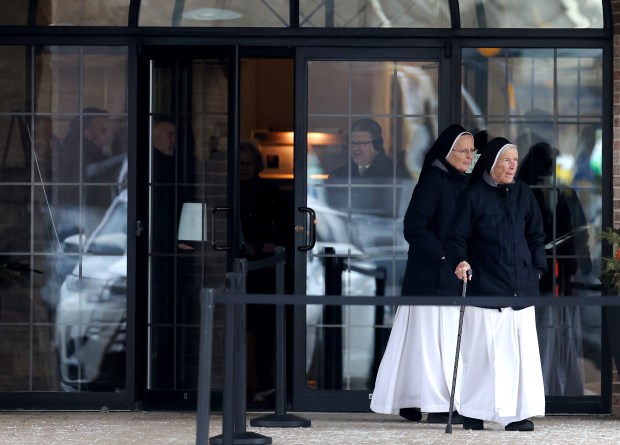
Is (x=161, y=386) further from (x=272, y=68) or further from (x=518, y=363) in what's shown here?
(x=272, y=68)

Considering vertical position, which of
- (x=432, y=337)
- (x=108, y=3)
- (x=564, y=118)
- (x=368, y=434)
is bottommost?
(x=368, y=434)

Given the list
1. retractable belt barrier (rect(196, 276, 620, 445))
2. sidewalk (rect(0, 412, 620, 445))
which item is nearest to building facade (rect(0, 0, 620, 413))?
sidewalk (rect(0, 412, 620, 445))

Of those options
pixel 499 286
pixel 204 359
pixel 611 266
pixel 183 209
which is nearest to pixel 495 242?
pixel 499 286

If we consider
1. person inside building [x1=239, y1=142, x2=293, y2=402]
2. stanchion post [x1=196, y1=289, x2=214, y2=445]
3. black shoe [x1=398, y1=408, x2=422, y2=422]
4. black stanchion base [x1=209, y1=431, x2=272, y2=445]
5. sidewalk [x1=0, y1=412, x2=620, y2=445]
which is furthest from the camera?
person inside building [x1=239, y1=142, x2=293, y2=402]

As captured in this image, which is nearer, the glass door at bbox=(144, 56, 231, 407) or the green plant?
the green plant

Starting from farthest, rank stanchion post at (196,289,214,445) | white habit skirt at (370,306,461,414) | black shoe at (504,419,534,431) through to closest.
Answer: white habit skirt at (370,306,461,414) < black shoe at (504,419,534,431) < stanchion post at (196,289,214,445)

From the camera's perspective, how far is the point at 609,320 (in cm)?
883

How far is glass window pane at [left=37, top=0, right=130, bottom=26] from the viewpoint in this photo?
928cm

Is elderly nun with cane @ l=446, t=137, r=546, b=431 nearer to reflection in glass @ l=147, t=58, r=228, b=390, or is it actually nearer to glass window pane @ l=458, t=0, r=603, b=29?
glass window pane @ l=458, t=0, r=603, b=29

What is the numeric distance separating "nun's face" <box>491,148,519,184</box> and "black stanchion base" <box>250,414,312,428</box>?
5.95 feet

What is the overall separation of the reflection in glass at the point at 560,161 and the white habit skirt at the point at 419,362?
98 centimetres

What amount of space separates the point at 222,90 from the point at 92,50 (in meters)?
0.86

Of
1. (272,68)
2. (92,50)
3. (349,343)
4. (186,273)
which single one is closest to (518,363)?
(349,343)

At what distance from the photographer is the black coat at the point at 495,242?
27.0ft
